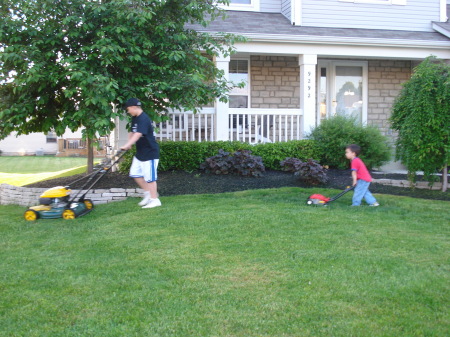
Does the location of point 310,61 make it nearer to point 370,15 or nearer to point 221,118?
point 221,118

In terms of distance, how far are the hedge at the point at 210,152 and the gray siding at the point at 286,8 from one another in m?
4.07

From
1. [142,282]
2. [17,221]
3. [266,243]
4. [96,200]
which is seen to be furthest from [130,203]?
[142,282]

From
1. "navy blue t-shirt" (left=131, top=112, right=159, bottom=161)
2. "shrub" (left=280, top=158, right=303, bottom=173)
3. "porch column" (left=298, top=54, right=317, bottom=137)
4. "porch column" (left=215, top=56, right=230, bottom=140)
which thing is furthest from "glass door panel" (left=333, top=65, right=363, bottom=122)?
"navy blue t-shirt" (left=131, top=112, right=159, bottom=161)

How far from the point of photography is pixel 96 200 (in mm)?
7906

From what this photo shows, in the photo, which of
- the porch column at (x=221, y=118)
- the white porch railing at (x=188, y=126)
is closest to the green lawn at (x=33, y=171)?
the white porch railing at (x=188, y=126)

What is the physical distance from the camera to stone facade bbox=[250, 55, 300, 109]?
12664 mm

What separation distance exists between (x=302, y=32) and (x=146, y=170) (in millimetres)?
6513

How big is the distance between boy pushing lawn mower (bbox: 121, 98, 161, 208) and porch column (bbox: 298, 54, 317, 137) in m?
5.24

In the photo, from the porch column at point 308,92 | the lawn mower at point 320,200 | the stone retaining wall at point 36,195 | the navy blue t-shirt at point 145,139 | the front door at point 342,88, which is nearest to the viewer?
the navy blue t-shirt at point 145,139

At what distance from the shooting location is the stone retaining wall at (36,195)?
311 inches

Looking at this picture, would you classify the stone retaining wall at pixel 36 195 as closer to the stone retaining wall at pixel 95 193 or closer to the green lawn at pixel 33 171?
the stone retaining wall at pixel 95 193

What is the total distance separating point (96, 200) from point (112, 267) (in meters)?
3.68

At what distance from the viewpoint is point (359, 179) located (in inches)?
280

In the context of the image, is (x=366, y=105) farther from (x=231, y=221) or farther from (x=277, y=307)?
(x=277, y=307)
